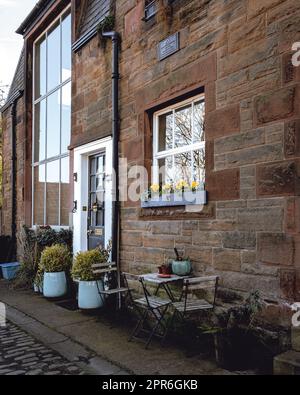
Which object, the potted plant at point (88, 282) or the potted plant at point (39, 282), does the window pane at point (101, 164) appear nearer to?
the potted plant at point (88, 282)

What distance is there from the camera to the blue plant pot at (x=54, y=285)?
7113 mm

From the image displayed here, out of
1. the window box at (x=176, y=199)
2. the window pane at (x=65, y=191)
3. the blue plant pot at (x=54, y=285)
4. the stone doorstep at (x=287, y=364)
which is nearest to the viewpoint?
the stone doorstep at (x=287, y=364)

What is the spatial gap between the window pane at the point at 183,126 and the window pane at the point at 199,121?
0.11 metres

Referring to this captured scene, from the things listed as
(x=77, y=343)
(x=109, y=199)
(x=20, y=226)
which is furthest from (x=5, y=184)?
(x=77, y=343)

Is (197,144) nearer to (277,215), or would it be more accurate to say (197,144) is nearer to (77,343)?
(277,215)

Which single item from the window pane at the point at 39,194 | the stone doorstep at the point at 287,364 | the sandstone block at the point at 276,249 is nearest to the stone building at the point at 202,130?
the sandstone block at the point at 276,249

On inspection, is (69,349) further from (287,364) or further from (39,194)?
(39,194)

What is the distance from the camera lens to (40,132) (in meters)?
10.3

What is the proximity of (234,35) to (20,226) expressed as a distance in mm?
7969

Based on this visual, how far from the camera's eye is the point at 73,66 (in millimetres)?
8023

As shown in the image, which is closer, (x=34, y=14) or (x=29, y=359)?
(x=29, y=359)

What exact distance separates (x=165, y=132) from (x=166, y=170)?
58 centimetres

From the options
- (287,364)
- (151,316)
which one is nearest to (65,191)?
(151,316)

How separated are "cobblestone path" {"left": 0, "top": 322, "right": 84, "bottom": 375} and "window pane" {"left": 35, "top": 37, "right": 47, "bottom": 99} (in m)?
7.11
